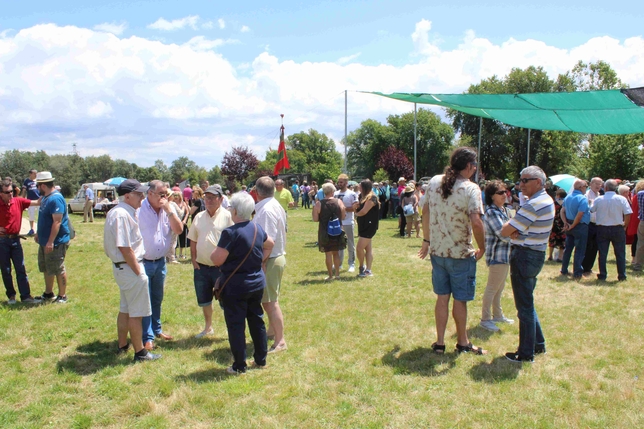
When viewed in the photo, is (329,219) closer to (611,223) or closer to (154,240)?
(154,240)

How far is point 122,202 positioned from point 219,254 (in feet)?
4.26

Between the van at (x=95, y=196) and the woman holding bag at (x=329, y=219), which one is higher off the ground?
the woman holding bag at (x=329, y=219)

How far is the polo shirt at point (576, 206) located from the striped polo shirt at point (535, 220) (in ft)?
14.9

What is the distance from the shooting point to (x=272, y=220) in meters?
4.51

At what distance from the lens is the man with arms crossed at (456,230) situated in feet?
13.6

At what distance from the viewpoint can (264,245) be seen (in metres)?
4.27

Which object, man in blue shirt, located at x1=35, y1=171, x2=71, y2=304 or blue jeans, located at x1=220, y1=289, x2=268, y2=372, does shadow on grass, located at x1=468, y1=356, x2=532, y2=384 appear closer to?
blue jeans, located at x1=220, y1=289, x2=268, y2=372

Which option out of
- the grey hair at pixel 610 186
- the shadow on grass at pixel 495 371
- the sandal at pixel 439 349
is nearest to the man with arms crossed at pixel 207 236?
the sandal at pixel 439 349

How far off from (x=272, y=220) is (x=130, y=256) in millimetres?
1361

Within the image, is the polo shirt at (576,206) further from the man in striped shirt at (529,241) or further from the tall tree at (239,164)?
the tall tree at (239,164)

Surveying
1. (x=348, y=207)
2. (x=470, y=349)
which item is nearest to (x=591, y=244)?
(x=348, y=207)

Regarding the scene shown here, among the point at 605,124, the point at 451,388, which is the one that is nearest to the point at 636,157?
the point at 605,124

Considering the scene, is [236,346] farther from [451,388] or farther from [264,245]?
[451,388]

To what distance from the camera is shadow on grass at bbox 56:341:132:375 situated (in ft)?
14.7
